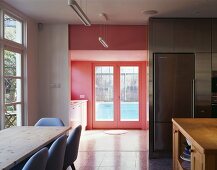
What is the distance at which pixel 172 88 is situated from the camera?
16.8ft

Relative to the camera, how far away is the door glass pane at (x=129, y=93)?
8164mm

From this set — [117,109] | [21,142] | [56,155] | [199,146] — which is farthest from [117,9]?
[117,109]

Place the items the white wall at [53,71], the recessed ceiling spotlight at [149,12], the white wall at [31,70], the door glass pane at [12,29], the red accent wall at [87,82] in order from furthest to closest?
the red accent wall at [87,82] < the white wall at [53,71] < the white wall at [31,70] < the recessed ceiling spotlight at [149,12] < the door glass pane at [12,29]

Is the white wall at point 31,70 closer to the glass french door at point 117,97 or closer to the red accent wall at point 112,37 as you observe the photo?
the red accent wall at point 112,37

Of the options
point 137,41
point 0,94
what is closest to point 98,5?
point 137,41

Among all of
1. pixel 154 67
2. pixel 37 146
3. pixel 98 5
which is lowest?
pixel 37 146

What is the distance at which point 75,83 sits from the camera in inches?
320

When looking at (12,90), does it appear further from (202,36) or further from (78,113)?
(202,36)

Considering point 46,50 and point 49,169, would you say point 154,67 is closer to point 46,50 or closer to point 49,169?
point 46,50

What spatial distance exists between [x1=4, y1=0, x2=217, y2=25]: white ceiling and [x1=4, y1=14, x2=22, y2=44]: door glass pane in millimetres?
242

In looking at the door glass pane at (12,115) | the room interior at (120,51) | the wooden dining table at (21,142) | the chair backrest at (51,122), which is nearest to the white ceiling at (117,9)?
the room interior at (120,51)

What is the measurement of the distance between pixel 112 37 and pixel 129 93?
2.82 metres

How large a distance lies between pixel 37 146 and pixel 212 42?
13.0 feet

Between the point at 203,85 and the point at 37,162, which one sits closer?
the point at 37,162
